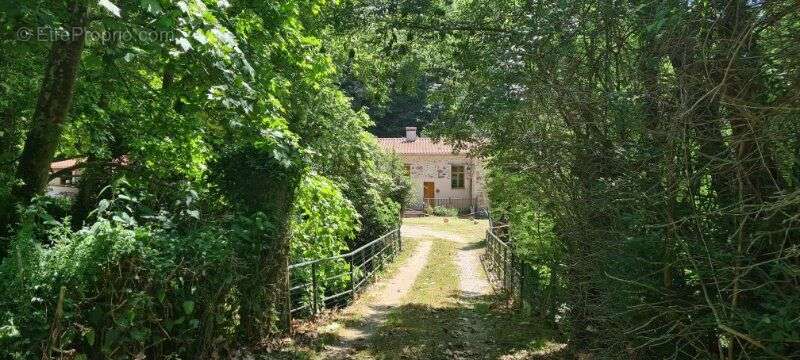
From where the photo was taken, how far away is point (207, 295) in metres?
5.65

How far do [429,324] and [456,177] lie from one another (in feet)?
114

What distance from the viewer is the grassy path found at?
7.52m

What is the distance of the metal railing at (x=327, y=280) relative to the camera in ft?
30.1

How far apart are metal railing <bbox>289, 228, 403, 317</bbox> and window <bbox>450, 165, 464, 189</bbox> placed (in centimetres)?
2761

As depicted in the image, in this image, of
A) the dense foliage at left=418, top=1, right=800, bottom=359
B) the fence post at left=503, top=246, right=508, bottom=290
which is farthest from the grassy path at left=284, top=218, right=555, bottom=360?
the dense foliage at left=418, top=1, right=800, bottom=359

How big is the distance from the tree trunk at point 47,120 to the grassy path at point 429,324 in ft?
11.3

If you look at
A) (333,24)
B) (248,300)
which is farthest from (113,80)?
(333,24)

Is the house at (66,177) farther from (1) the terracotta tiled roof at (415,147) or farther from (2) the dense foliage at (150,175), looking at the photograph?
(1) the terracotta tiled roof at (415,147)

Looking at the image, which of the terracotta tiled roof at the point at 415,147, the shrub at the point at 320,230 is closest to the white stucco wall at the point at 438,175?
the terracotta tiled roof at the point at 415,147

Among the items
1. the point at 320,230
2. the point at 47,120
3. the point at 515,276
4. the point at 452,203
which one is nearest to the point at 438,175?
the point at 452,203

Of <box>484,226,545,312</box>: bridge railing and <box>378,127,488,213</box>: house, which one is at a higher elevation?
<box>378,127,488,213</box>: house

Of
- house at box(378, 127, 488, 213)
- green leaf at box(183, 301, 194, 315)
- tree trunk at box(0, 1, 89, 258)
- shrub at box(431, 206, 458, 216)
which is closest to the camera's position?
tree trunk at box(0, 1, 89, 258)

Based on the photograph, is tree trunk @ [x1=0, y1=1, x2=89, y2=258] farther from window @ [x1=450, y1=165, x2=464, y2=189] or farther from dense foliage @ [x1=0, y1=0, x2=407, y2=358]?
window @ [x1=450, y1=165, x2=464, y2=189]

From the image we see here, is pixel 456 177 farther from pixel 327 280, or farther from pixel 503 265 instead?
pixel 327 280
